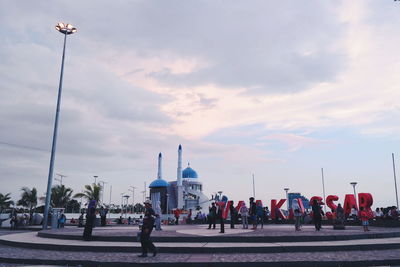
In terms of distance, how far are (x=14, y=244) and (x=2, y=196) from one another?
80539 millimetres

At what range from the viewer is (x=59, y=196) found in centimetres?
6344

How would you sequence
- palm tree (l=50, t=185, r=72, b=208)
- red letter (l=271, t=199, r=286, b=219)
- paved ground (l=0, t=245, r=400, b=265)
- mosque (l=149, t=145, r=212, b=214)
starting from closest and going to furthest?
paved ground (l=0, t=245, r=400, b=265), red letter (l=271, t=199, r=286, b=219), palm tree (l=50, t=185, r=72, b=208), mosque (l=149, t=145, r=212, b=214)

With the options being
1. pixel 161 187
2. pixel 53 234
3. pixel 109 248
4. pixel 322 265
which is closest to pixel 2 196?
pixel 161 187

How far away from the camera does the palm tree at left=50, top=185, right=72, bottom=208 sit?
6278cm

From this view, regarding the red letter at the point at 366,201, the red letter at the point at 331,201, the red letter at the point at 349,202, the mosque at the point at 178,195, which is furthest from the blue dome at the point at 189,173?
the red letter at the point at 366,201

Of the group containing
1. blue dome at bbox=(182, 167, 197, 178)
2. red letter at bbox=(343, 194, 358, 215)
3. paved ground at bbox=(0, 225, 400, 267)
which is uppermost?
blue dome at bbox=(182, 167, 197, 178)

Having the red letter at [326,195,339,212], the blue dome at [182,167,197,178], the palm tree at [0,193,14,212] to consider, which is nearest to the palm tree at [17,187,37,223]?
the palm tree at [0,193,14,212]

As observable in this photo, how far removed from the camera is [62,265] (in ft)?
34.1

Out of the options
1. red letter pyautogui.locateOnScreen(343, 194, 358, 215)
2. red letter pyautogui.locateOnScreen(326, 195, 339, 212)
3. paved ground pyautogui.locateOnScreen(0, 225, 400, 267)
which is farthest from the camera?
red letter pyautogui.locateOnScreen(326, 195, 339, 212)

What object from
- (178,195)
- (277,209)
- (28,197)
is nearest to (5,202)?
(28,197)

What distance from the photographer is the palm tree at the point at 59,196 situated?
62.8 metres

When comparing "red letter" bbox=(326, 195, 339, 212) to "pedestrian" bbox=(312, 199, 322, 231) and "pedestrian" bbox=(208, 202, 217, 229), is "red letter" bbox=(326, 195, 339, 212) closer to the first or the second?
"pedestrian" bbox=(312, 199, 322, 231)

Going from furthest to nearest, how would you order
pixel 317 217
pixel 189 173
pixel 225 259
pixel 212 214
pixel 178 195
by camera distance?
pixel 189 173 → pixel 178 195 → pixel 212 214 → pixel 317 217 → pixel 225 259

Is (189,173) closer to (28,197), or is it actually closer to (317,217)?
(28,197)
